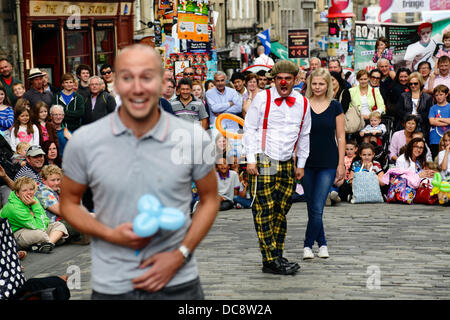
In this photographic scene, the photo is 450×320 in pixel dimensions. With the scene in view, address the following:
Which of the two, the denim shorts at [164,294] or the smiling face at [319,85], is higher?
the smiling face at [319,85]

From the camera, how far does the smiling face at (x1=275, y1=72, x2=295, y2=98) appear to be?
24.3 ft

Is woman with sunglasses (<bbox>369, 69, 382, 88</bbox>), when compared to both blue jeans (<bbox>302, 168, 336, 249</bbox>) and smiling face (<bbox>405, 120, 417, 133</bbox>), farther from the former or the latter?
blue jeans (<bbox>302, 168, 336, 249</bbox>)

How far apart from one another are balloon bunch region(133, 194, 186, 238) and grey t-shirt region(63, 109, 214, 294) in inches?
2.9

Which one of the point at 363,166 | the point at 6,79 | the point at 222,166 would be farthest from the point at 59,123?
the point at 363,166

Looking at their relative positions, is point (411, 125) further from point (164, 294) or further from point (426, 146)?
point (164, 294)

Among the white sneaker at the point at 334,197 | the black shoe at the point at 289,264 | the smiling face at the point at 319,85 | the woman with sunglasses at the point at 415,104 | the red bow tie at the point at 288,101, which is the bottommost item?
the white sneaker at the point at 334,197

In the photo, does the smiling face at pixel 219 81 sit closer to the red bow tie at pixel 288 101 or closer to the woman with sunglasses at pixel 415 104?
the woman with sunglasses at pixel 415 104

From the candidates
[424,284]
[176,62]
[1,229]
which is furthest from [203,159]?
[176,62]

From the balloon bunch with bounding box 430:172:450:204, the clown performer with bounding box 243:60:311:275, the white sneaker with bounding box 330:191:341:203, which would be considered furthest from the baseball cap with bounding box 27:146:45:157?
the balloon bunch with bounding box 430:172:450:204

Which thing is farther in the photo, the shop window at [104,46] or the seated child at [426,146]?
the shop window at [104,46]

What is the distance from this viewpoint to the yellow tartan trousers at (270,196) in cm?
754

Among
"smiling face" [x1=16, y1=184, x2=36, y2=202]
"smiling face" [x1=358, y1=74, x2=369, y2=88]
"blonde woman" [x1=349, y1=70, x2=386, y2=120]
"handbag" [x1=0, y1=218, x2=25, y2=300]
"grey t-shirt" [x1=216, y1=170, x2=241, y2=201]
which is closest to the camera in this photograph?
"handbag" [x1=0, y1=218, x2=25, y2=300]

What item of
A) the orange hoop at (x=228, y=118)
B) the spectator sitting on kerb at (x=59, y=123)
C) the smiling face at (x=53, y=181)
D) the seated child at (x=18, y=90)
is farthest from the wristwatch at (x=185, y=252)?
the seated child at (x=18, y=90)

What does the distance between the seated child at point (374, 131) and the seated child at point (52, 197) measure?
17.9 ft
